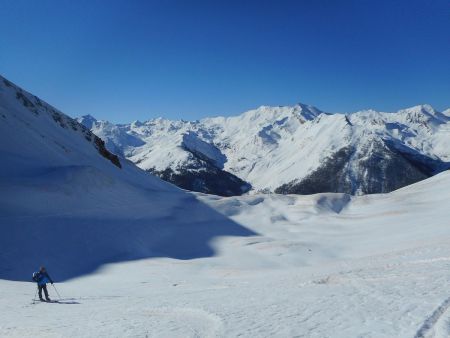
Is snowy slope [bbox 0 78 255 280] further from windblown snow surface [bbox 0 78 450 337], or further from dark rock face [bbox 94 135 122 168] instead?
dark rock face [bbox 94 135 122 168]

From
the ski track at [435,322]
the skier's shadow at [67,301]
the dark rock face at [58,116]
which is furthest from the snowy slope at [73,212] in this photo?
the ski track at [435,322]

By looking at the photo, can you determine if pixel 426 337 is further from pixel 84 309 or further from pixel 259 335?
pixel 84 309

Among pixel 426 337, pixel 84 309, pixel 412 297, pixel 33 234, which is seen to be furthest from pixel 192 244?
pixel 426 337

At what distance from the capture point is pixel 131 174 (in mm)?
89188

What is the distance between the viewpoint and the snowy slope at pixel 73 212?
4419 cm

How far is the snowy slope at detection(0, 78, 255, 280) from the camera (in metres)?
44.2

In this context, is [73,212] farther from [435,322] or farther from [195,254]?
[435,322]

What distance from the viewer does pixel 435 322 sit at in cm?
1458

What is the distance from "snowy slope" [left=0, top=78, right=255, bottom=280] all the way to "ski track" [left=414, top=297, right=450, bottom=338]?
31.3 metres

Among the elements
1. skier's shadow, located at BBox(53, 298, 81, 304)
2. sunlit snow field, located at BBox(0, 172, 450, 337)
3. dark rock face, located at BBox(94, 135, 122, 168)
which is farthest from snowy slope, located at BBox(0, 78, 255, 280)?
skier's shadow, located at BBox(53, 298, 81, 304)

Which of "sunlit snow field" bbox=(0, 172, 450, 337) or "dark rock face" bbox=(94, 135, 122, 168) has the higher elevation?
"dark rock face" bbox=(94, 135, 122, 168)

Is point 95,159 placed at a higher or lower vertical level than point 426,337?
higher

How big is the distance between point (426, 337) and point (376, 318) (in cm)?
247

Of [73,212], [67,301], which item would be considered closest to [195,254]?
[73,212]
